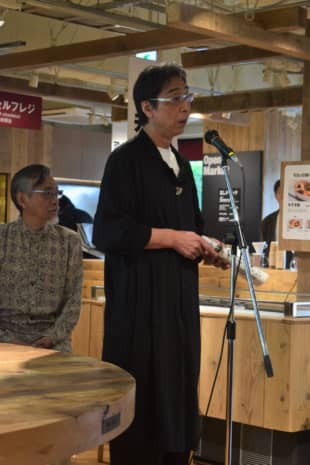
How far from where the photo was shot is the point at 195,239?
9.85 feet

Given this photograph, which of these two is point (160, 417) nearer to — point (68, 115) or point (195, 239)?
point (195, 239)

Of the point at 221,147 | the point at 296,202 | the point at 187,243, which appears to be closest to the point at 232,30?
the point at 221,147

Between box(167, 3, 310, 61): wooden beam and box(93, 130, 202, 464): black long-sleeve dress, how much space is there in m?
1.32

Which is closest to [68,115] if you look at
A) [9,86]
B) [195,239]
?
[9,86]

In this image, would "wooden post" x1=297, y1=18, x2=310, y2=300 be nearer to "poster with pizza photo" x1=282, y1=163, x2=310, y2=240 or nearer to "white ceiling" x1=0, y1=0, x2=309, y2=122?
"poster with pizza photo" x1=282, y1=163, x2=310, y2=240

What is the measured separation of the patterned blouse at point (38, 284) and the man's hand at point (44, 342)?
17 mm

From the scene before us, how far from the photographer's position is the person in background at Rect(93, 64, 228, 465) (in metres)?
2.95

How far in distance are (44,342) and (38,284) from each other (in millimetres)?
235

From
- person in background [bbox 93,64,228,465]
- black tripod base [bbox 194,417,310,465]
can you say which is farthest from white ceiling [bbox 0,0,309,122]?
black tripod base [bbox 194,417,310,465]

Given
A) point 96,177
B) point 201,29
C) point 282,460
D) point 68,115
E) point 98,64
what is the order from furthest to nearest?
1. point 96,177
2. point 68,115
3. point 98,64
4. point 282,460
5. point 201,29

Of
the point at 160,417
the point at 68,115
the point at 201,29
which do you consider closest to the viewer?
the point at 160,417

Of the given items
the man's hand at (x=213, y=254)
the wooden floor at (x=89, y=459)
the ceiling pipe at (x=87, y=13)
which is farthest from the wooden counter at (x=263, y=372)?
the ceiling pipe at (x=87, y=13)

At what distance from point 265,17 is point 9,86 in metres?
3.77

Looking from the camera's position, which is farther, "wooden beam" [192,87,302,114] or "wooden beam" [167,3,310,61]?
"wooden beam" [192,87,302,114]
